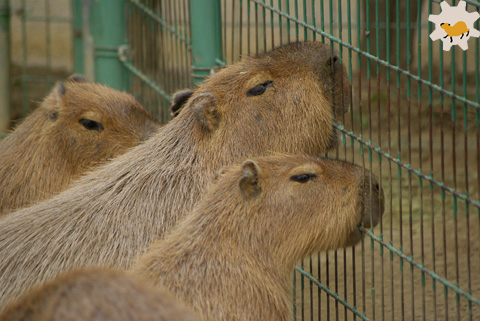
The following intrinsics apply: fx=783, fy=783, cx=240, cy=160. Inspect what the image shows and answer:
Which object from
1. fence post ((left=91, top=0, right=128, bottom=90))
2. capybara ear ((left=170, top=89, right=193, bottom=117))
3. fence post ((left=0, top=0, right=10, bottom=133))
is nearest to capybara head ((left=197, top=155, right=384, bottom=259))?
capybara ear ((left=170, top=89, right=193, bottom=117))

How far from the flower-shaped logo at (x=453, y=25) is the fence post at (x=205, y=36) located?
1.97m

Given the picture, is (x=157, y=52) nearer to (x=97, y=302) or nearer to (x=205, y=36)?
(x=205, y=36)

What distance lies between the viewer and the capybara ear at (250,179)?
3184 mm

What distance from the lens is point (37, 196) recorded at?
4.41 meters

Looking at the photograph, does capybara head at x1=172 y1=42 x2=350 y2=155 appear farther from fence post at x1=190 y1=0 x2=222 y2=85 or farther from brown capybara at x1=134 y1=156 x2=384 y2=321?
fence post at x1=190 y1=0 x2=222 y2=85

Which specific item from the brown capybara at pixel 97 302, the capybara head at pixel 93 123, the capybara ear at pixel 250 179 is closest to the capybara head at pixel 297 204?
the capybara ear at pixel 250 179

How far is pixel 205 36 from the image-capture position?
4.70 meters

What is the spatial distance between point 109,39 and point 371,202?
3.43 meters

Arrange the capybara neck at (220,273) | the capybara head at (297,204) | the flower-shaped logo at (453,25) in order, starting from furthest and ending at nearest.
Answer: the capybara head at (297,204) → the capybara neck at (220,273) → the flower-shaped logo at (453,25)

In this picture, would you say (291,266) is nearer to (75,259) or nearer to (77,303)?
(75,259)

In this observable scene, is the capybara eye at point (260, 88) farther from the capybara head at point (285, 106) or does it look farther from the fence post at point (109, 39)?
the fence post at point (109, 39)

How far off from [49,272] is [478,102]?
1.98m

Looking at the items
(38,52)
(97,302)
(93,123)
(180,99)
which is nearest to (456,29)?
(180,99)

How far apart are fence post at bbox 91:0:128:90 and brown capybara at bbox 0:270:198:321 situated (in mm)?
4182
